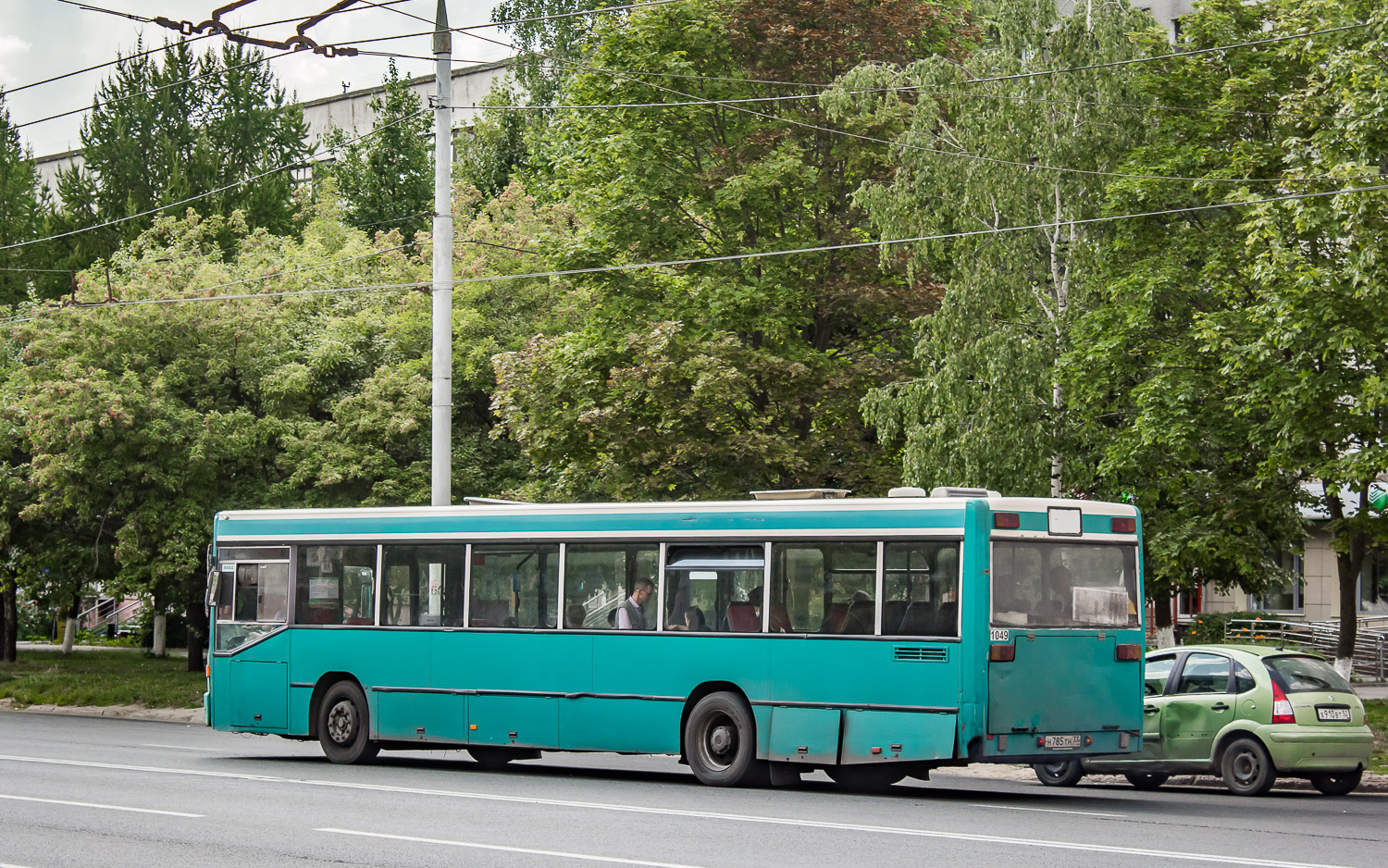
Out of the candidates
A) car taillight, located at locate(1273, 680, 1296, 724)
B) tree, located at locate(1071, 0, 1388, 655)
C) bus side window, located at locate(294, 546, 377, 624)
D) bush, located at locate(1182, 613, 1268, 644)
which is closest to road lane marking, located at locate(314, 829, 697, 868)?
Answer: bus side window, located at locate(294, 546, 377, 624)

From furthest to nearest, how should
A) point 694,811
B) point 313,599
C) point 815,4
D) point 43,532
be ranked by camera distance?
point 43,532, point 815,4, point 313,599, point 694,811

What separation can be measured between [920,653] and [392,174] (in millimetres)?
49722

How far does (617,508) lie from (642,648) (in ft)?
4.71

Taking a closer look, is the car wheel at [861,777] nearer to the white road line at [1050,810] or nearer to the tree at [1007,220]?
→ the white road line at [1050,810]

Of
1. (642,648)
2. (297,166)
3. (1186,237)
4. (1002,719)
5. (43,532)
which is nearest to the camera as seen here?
(1002,719)

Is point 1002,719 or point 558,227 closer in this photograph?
point 1002,719

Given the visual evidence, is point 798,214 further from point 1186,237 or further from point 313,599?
point 313,599

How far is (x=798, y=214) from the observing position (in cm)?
2911

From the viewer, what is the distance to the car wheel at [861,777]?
49.1 ft

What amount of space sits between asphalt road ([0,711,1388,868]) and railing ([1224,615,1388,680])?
77.7ft

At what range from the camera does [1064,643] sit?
14.2 m

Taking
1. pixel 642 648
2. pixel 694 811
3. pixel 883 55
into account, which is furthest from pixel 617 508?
pixel 883 55

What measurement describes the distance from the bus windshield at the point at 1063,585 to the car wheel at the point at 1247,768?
2077 mm

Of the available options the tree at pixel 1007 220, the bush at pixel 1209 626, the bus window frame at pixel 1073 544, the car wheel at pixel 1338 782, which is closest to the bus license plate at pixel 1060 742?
the bus window frame at pixel 1073 544
